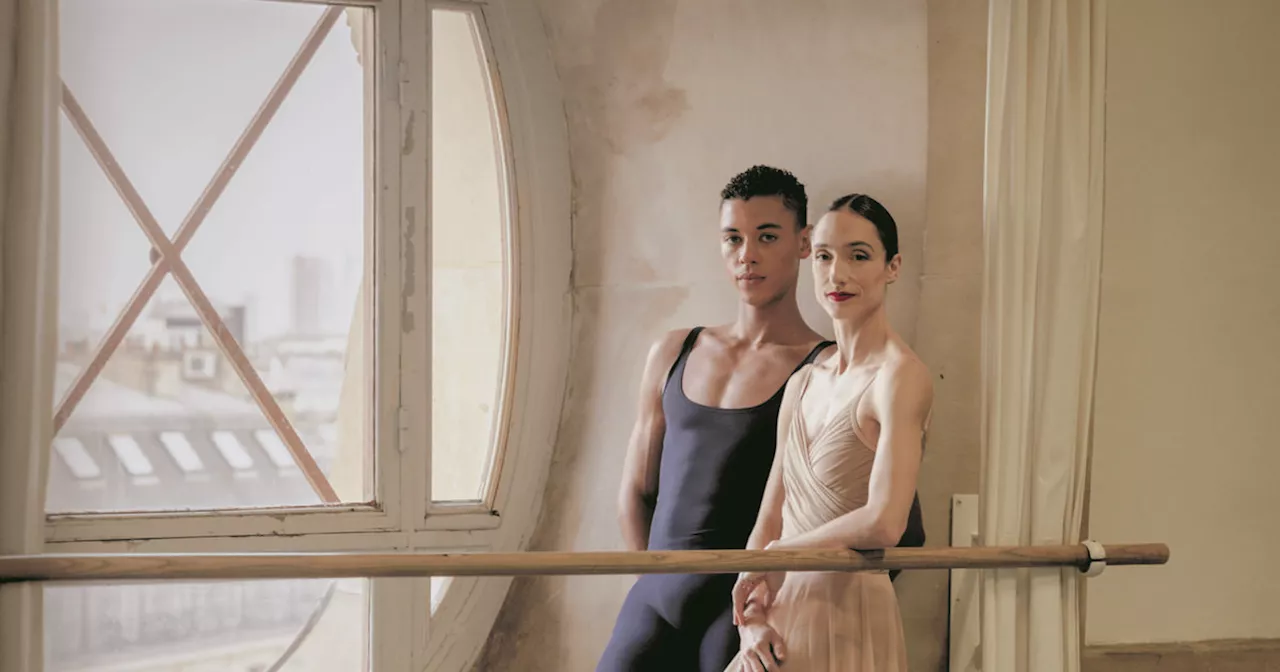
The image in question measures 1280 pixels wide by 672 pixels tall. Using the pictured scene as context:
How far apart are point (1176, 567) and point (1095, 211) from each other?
806mm

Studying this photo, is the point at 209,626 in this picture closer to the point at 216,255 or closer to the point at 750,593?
→ the point at 216,255

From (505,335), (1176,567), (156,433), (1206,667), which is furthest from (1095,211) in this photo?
(156,433)

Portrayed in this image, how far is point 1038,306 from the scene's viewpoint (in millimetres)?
1938

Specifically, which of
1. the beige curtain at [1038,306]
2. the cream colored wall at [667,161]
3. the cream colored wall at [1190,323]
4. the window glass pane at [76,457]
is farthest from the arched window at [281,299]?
the cream colored wall at [1190,323]

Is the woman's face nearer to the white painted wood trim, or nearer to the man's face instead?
the man's face

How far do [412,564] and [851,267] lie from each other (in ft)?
2.72

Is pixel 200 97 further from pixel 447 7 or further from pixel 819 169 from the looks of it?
pixel 819 169

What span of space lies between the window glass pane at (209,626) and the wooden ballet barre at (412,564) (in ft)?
1.59

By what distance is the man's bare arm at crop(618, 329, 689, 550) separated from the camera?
2184mm

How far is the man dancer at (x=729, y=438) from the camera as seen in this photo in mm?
2047

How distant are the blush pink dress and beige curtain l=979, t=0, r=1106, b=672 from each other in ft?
0.80

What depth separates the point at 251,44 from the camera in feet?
7.60

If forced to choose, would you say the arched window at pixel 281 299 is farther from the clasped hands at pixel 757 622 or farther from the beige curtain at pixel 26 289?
the clasped hands at pixel 757 622

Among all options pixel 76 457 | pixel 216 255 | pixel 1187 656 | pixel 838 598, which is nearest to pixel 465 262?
pixel 216 255
